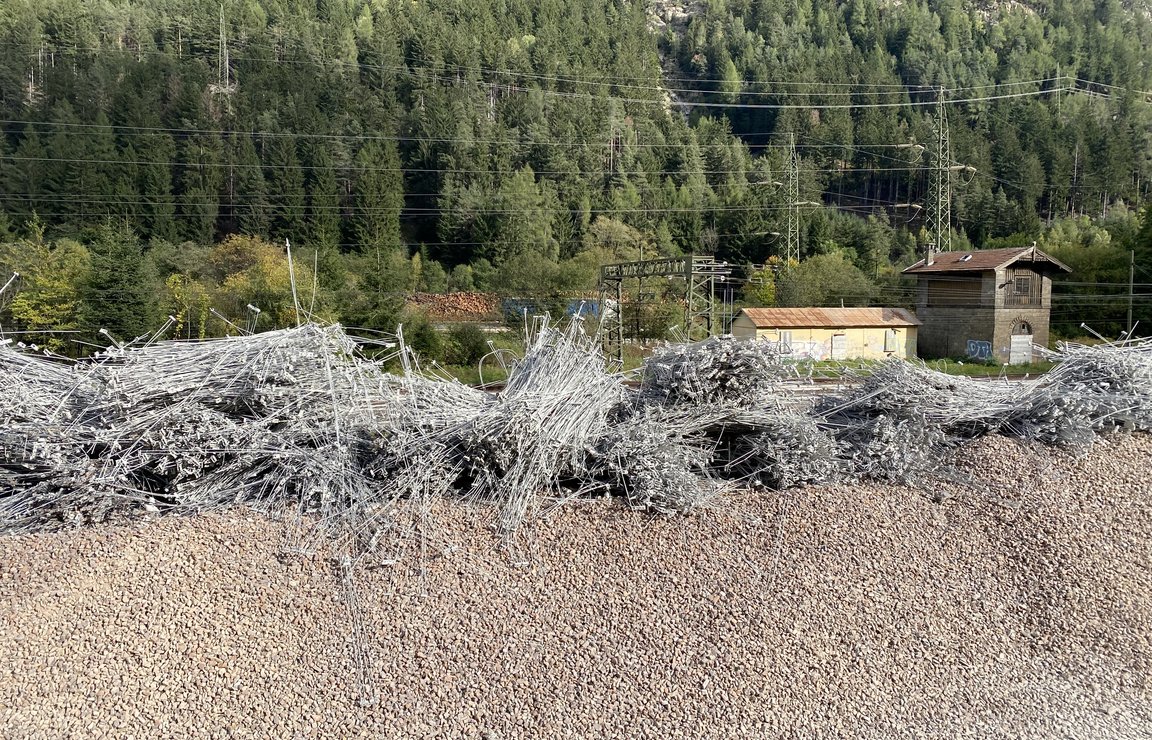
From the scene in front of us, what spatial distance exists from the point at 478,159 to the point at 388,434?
67.6m

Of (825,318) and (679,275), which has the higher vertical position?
(679,275)

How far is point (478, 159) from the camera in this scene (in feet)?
234

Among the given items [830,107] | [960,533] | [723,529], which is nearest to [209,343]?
[723,529]

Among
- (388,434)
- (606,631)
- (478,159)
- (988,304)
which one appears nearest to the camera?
(606,631)

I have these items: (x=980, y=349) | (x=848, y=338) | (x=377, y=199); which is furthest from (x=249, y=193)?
(x=980, y=349)

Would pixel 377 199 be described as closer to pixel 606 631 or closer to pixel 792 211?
pixel 792 211

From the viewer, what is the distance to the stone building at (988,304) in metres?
37.9

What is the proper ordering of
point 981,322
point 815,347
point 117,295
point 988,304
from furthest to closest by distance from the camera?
point 981,322 → point 988,304 → point 815,347 → point 117,295

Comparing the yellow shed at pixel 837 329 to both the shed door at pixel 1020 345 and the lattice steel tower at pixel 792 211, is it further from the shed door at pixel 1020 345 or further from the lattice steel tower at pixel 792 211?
the lattice steel tower at pixel 792 211

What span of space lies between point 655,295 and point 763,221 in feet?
107

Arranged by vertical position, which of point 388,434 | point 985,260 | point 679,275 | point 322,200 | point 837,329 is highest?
point 322,200

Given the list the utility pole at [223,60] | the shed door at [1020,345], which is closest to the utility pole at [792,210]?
the shed door at [1020,345]

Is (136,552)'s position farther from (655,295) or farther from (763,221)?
(763,221)

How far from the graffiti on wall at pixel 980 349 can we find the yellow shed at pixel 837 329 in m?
2.80
